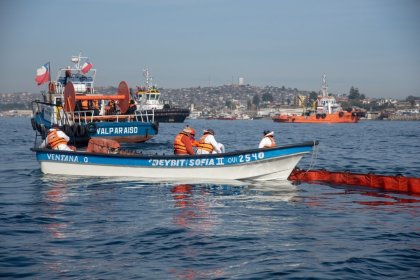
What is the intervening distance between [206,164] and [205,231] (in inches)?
237

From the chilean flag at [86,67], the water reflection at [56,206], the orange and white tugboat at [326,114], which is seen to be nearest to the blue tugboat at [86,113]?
the chilean flag at [86,67]

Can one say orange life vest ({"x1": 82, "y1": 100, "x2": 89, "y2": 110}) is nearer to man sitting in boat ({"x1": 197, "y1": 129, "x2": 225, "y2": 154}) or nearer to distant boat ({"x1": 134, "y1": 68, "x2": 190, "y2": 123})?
man sitting in boat ({"x1": 197, "y1": 129, "x2": 225, "y2": 154})

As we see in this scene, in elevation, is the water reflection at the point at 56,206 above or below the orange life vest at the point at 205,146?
below

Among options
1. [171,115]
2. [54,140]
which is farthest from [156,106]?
[54,140]

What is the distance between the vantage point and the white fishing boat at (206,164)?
15820 millimetres

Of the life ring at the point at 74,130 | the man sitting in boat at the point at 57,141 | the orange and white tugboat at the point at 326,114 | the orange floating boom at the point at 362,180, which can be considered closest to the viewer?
the orange floating boom at the point at 362,180

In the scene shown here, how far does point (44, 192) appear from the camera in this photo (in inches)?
603

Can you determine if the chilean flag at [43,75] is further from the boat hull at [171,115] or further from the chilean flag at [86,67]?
the boat hull at [171,115]

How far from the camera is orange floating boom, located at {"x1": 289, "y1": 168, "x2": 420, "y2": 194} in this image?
15148 mm

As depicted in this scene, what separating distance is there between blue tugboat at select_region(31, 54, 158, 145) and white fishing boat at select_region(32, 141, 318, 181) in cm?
1151

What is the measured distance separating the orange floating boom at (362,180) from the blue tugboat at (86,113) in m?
14.3

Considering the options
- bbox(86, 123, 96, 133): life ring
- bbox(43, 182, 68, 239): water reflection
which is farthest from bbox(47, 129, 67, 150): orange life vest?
bbox(86, 123, 96, 133): life ring

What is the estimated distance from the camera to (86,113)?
33.9 meters

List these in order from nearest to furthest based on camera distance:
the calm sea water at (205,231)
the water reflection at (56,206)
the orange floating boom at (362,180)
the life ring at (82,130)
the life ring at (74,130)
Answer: the calm sea water at (205,231) → the water reflection at (56,206) → the orange floating boom at (362,180) → the life ring at (82,130) → the life ring at (74,130)
